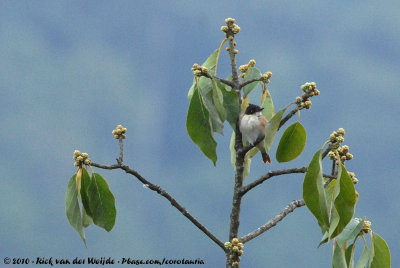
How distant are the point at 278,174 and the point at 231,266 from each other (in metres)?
0.61

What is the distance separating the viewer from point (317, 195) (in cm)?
289

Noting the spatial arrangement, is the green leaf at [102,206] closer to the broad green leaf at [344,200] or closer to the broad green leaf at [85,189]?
the broad green leaf at [85,189]

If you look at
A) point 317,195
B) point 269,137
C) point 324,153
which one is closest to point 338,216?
point 317,195

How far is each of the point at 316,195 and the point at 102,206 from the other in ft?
4.19

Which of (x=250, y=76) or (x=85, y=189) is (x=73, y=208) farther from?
(x=250, y=76)

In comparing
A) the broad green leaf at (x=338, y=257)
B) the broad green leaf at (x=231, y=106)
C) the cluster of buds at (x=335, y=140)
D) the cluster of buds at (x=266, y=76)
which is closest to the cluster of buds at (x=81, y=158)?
the broad green leaf at (x=231, y=106)

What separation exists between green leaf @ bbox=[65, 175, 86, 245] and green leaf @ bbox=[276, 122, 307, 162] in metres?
1.22

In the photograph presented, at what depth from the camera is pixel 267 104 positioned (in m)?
3.76

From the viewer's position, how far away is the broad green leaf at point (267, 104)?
3725 millimetres

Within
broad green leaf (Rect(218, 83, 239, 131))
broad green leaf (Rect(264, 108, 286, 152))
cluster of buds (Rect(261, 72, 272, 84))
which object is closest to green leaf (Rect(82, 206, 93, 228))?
broad green leaf (Rect(218, 83, 239, 131))

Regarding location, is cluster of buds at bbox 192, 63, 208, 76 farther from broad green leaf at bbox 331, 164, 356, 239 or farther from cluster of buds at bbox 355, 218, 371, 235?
cluster of buds at bbox 355, 218, 371, 235

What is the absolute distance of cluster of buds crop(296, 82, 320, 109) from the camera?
10.2ft

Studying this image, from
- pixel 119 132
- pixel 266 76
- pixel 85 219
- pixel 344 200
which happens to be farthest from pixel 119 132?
pixel 344 200

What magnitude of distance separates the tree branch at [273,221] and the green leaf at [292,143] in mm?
456
